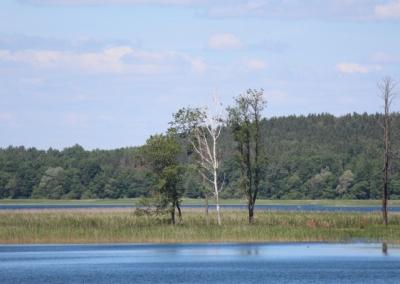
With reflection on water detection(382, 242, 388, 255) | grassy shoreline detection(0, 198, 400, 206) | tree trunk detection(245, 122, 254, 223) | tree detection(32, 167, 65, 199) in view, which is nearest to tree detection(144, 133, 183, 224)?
tree trunk detection(245, 122, 254, 223)

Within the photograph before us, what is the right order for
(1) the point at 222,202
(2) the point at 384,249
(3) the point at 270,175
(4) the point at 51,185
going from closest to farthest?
(2) the point at 384,249 < (1) the point at 222,202 < (4) the point at 51,185 < (3) the point at 270,175

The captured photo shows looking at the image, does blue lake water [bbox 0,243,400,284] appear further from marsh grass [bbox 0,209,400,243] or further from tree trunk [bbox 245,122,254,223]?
tree trunk [bbox 245,122,254,223]

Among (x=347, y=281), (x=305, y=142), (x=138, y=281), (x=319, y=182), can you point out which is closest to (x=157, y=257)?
(x=138, y=281)

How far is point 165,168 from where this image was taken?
61094 mm

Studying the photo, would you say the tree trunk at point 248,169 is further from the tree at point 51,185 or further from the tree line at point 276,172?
the tree at point 51,185

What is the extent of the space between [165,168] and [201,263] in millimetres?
15715

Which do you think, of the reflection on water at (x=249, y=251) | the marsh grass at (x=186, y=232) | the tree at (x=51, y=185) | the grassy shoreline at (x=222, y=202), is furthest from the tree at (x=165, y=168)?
the tree at (x=51, y=185)

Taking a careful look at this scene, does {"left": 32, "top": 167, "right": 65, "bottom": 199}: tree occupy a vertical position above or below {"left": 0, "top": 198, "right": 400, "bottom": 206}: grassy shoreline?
above

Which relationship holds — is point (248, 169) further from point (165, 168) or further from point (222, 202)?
point (222, 202)

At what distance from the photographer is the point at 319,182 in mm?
144500

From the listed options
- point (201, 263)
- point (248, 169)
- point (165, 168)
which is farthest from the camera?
point (248, 169)

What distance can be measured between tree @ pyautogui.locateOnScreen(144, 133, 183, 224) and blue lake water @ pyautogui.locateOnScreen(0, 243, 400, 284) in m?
6.15

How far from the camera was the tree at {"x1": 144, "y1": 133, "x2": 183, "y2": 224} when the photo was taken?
6103 centimetres

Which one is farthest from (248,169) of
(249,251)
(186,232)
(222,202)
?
(222,202)
